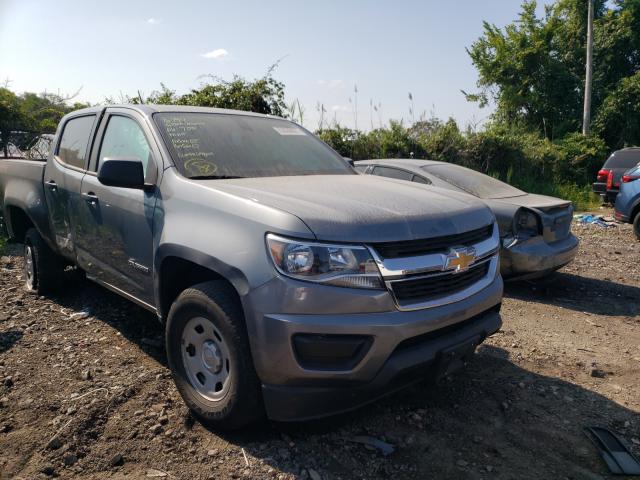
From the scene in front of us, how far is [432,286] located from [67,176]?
3.10m

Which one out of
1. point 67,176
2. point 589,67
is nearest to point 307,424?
point 67,176

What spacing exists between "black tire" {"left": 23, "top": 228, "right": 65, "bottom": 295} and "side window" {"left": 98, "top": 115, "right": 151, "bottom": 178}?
1536mm

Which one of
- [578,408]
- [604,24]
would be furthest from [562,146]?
[578,408]

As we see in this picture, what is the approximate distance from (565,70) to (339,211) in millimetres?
25012

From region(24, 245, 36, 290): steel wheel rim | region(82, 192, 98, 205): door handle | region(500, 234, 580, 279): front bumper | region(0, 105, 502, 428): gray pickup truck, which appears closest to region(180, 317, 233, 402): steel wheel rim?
region(0, 105, 502, 428): gray pickup truck

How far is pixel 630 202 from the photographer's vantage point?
8812 millimetres

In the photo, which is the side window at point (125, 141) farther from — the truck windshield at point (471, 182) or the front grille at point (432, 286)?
the truck windshield at point (471, 182)

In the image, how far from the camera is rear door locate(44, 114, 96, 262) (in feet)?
13.1

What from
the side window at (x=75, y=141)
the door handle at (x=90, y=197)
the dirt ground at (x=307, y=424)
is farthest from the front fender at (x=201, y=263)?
the side window at (x=75, y=141)

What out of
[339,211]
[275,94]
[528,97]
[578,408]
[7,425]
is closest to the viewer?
[339,211]

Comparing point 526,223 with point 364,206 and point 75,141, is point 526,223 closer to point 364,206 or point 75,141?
point 364,206

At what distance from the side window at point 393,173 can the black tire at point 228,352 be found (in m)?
3.84

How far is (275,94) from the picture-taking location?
11445 mm

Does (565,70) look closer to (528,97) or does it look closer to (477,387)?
(528,97)
